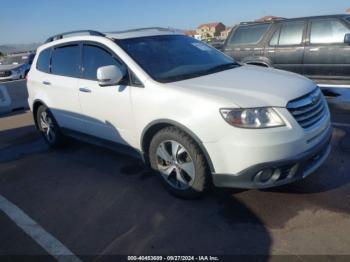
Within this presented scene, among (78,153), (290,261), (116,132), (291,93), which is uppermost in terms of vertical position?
(291,93)

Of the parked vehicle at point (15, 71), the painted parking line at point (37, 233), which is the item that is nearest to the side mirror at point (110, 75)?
the painted parking line at point (37, 233)

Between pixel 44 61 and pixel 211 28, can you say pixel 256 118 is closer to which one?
pixel 44 61

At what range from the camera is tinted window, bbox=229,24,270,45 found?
8.21 meters

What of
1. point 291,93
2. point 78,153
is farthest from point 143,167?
point 291,93

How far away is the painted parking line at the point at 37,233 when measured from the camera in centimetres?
298

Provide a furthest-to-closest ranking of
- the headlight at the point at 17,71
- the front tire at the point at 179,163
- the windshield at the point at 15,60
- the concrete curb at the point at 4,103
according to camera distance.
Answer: the windshield at the point at 15,60, the headlight at the point at 17,71, the concrete curb at the point at 4,103, the front tire at the point at 179,163

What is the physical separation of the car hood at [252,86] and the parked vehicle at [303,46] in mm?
4082

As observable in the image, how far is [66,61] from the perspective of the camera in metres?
4.96

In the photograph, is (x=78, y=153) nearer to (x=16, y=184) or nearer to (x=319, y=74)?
(x=16, y=184)

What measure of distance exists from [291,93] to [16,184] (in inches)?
143

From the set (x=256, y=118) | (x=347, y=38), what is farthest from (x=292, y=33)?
(x=256, y=118)

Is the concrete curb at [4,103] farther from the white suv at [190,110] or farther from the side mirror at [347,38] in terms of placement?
the side mirror at [347,38]

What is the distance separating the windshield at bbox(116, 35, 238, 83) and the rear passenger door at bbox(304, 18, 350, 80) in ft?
12.5

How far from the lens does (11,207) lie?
394cm
